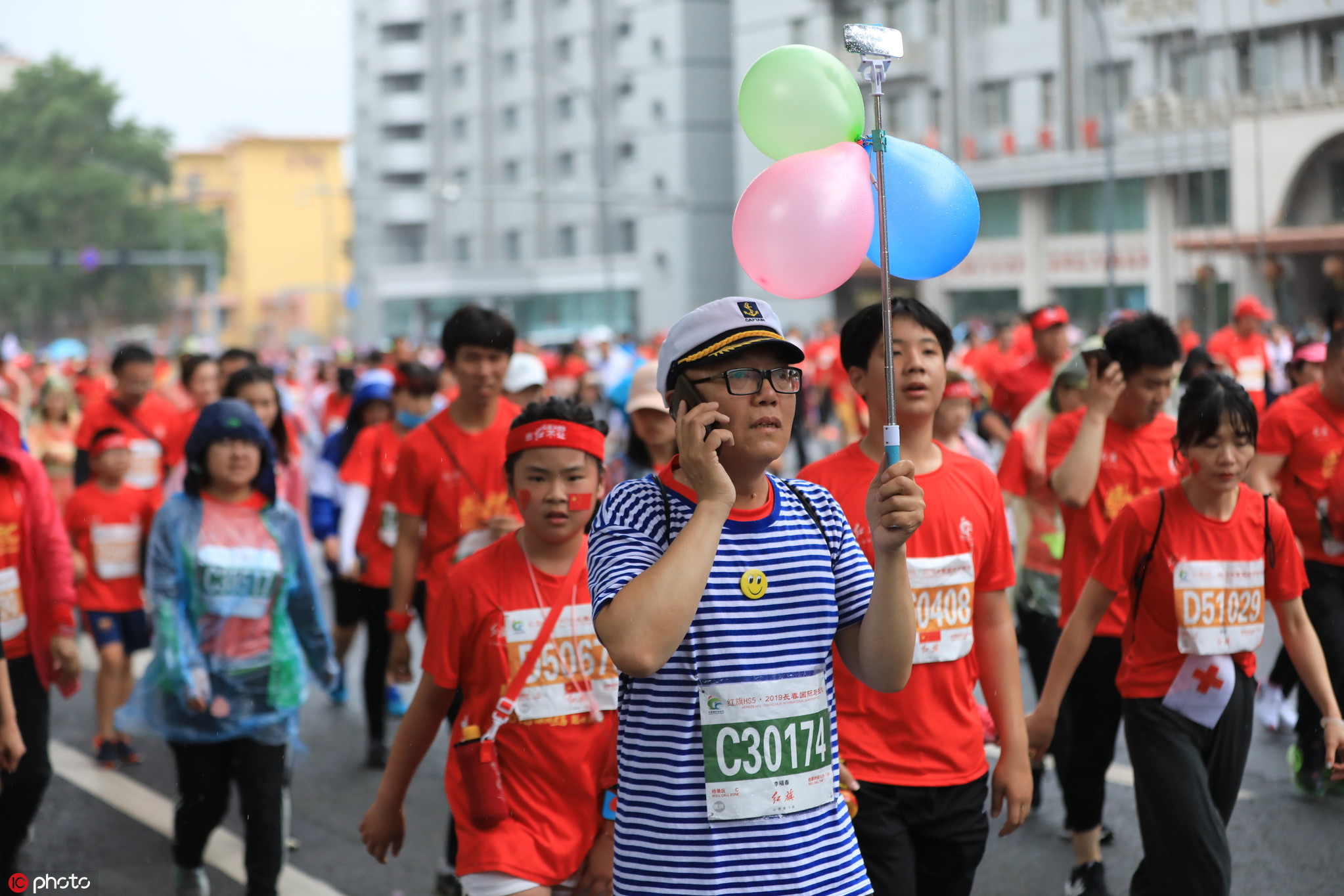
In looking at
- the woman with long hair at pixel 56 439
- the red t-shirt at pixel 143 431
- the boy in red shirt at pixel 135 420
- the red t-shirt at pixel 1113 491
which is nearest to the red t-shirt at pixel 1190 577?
the red t-shirt at pixel 1113 491

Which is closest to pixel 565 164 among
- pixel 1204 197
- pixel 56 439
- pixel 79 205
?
pixel 79 205

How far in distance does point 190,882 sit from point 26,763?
0.69 m

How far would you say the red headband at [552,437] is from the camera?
4043 millimetres

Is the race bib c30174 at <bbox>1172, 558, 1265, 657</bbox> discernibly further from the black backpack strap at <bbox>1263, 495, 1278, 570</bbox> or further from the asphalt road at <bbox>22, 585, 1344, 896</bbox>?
the asphalt road at <bbox>22, 585, 1344, 896</bbox>

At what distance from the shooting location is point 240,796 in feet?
16.6

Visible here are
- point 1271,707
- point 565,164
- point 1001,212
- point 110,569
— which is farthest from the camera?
point 565,164

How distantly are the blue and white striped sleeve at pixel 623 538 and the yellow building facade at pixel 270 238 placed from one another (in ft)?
275

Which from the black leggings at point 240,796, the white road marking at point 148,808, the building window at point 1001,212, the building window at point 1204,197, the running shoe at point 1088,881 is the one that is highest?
the building window at point 1001,212

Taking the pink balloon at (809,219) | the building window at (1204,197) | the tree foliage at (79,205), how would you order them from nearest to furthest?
the pink balloon at (809,219) → the building window at (1204,197) → the tree foliage at (79,205)

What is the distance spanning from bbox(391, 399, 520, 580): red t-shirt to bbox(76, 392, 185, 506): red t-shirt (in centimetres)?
287

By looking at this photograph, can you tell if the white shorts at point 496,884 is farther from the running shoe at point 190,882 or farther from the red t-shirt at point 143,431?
the red t-shirt at point 143,431

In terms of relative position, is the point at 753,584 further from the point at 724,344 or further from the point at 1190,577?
the point at 1190,577

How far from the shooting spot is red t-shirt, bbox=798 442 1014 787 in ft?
12.0

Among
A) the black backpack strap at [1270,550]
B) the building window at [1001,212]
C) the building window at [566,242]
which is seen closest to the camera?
the black backpack strap at [1270,550]
